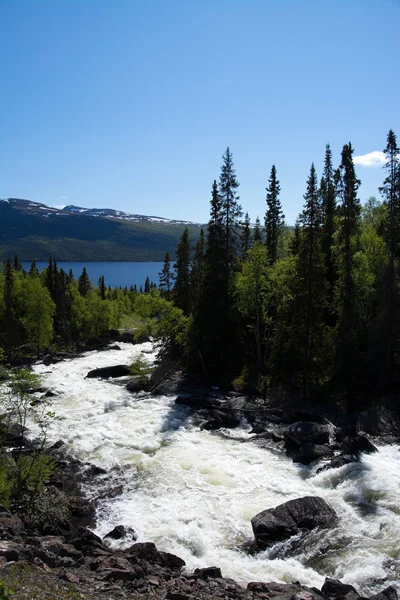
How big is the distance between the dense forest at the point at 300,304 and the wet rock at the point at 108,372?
5.41m

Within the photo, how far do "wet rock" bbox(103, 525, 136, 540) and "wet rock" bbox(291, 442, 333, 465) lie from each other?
436 inches

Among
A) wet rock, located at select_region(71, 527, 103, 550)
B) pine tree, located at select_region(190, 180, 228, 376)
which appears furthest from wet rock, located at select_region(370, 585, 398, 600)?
pine tree, located at select_region(190, 180, 228, 376)

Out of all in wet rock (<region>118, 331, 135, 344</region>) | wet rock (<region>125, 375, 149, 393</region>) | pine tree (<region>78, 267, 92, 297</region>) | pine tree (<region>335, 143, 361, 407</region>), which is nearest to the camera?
pine tree (<region>335, 143, 361, 407</region>)

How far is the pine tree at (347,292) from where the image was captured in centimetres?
3431

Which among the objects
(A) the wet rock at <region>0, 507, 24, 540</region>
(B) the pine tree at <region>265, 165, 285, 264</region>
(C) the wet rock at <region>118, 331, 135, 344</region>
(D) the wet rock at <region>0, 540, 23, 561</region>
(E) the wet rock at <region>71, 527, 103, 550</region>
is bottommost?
(C) the wet rock at <region>118, 331, 135, 344</region>

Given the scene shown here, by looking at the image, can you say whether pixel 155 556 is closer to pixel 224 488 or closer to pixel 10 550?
pixel 10 550

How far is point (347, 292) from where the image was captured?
3488cm

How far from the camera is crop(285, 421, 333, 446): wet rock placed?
1067 inches

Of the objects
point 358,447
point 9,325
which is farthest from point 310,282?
point 9,325

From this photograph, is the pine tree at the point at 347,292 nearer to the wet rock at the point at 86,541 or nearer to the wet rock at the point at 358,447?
the wet rock at the point at 358,447

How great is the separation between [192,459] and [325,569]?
1142 centimetres

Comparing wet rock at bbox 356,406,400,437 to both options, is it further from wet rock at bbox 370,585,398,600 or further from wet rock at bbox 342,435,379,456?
wet rock at bbox 370,585,398,600

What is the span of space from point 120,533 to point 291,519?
7301mm

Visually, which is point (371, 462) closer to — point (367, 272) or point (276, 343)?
point (276, 343)
